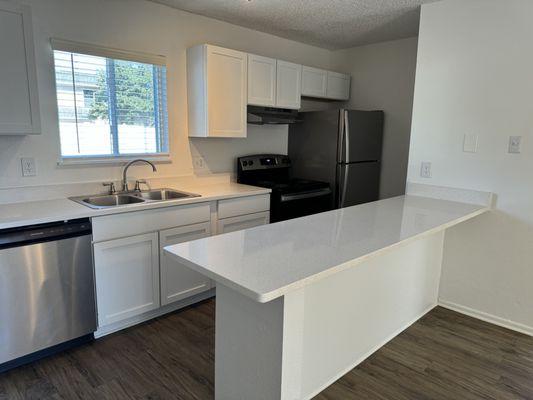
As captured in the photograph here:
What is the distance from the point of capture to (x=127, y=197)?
282 cm

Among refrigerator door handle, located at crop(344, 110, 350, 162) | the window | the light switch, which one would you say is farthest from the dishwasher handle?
the light switch

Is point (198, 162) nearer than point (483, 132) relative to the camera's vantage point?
No

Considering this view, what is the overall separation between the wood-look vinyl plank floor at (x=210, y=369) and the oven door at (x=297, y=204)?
3.81ft

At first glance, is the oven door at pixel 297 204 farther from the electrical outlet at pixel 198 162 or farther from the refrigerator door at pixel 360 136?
the electrical outlet at pixel 198 162

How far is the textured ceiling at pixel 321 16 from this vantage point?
112 inches

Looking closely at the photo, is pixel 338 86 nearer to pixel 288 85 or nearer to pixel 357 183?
pixel 288 85

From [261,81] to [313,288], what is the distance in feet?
7.35

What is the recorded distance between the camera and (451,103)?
2.78m

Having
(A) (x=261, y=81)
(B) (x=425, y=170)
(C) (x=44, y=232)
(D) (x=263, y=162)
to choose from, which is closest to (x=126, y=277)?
(C) (x=44, y=232)

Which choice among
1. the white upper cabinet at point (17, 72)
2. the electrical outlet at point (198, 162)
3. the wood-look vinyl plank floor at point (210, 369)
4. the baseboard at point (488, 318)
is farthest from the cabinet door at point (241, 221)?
the baseboard at point (488, 318)

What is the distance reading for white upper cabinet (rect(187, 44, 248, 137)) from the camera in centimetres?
301

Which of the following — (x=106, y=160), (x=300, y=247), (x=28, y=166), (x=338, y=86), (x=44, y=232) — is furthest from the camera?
(x=338, y=86)

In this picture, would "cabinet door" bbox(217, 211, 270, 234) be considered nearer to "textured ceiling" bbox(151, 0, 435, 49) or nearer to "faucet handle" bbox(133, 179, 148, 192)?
"faucet handle" bbox(133, 179, 148, 192)

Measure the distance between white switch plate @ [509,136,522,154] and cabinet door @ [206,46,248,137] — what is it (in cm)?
207
